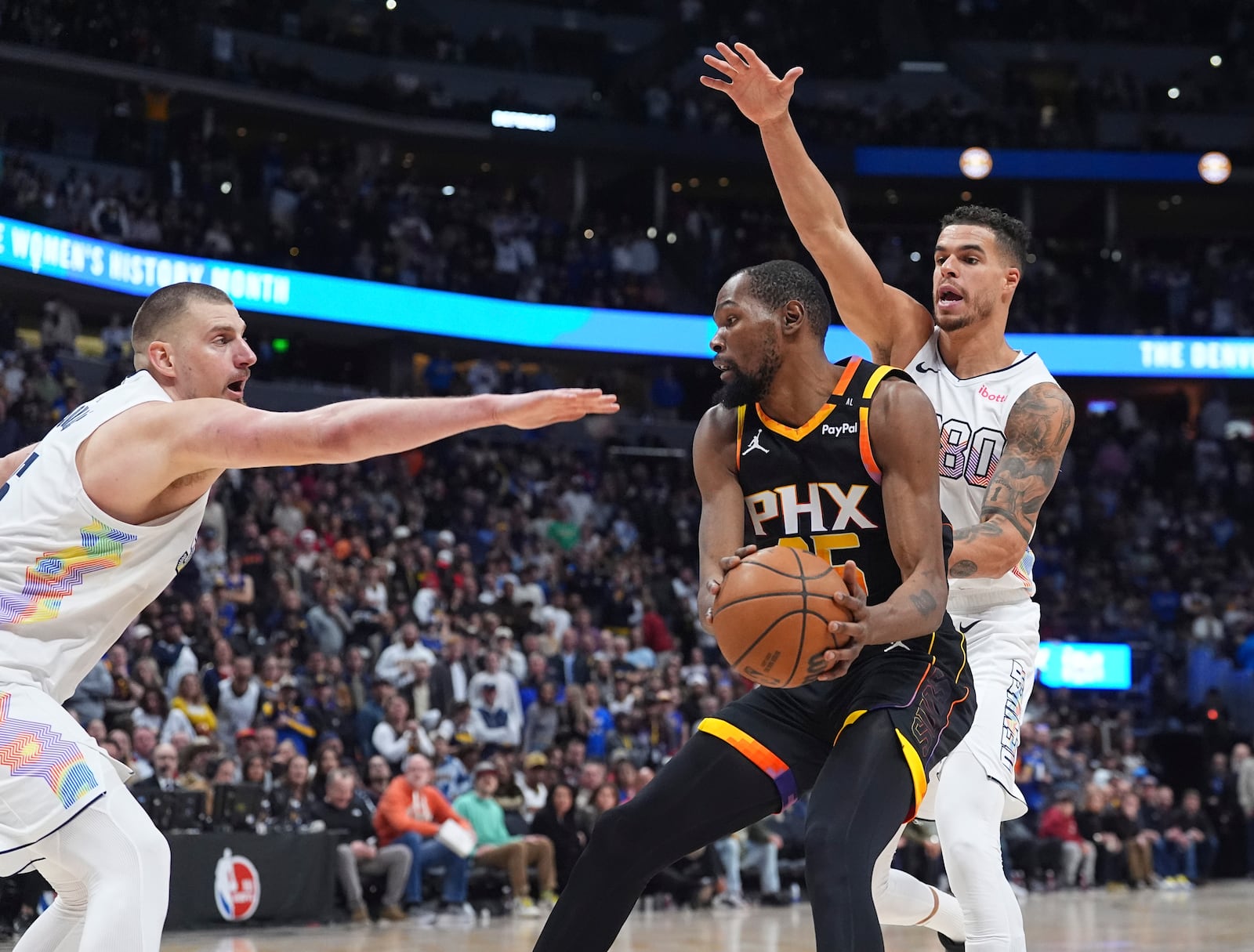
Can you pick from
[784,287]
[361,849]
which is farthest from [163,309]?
[361,849]

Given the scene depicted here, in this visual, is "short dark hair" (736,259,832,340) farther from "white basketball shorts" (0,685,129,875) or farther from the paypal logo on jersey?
"white basketball shorts" (0,685,129,875)

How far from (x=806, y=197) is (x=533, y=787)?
31.5 feet

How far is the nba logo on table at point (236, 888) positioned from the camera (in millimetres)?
10906

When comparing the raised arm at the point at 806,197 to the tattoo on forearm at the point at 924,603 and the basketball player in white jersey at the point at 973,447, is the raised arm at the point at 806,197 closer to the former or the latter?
the basketball player in white jersey at the point at 973,447

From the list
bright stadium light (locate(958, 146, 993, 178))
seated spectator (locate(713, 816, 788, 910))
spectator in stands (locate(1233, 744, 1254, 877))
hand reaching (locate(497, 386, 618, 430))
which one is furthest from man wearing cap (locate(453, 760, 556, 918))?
bright stadium light (locate(958, 146, 993, 178))

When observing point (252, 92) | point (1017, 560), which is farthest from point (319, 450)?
point (252, 92)

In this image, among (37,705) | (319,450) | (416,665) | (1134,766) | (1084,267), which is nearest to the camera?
(319,450)

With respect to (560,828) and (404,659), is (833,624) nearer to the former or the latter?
(560,828)

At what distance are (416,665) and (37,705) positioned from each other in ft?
34.9

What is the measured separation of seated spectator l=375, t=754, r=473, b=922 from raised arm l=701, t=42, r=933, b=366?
8057 mm

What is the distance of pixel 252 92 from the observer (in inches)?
983

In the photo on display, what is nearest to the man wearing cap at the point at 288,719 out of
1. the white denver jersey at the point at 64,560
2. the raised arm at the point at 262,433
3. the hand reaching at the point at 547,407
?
the white denver jersey at the point at 64,560

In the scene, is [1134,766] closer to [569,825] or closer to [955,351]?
[569,825]

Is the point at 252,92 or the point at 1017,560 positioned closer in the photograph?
the point at 1017,560
